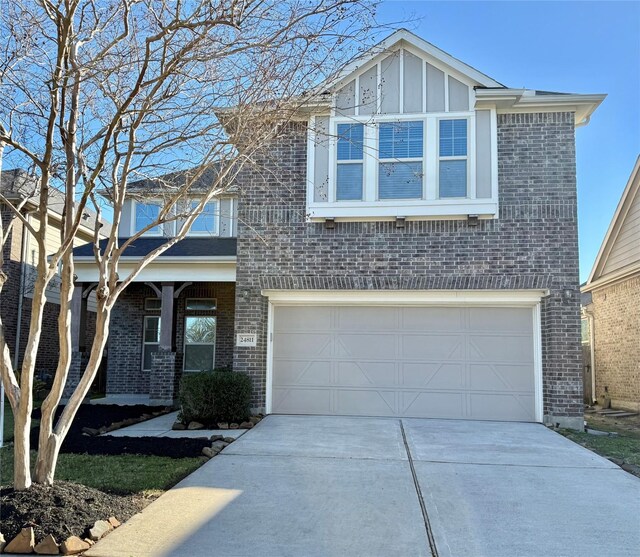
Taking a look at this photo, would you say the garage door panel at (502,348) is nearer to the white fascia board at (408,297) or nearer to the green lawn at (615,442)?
the white fascia board at (408,297)

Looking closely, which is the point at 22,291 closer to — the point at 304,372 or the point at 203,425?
the point at 203,425

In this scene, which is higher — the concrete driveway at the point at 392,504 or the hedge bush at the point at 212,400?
the hedge bush at the point at 212,400

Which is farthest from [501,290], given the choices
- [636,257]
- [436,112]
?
[636,257]

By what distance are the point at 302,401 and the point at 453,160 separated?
216 inches

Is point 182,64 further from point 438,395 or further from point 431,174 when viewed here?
point 438,395

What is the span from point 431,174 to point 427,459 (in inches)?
223

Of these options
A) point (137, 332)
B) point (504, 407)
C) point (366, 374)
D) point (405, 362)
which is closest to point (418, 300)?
point (405, 362)

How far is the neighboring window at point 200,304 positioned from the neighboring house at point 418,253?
416 cm

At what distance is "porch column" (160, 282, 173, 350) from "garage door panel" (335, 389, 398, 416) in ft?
15.4

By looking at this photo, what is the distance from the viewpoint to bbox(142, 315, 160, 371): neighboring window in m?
15.9

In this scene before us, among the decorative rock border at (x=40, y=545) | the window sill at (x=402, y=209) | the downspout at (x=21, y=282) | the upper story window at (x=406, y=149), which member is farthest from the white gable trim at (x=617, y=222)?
the downspout at (x=21, y=282)

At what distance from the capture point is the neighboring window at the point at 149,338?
15.9 meters

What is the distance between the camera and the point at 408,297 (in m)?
11.3

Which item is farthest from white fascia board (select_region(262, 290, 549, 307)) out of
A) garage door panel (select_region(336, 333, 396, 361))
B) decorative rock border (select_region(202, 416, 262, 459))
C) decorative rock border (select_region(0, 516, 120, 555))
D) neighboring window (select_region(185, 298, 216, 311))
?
decorative rock border (select_region(0, 516, 120, 555))
